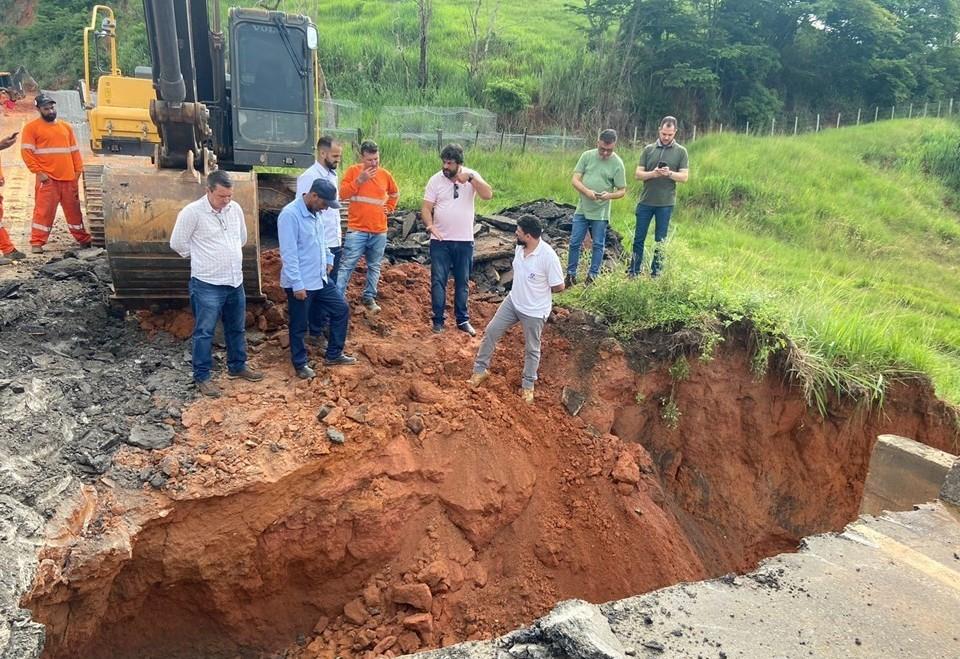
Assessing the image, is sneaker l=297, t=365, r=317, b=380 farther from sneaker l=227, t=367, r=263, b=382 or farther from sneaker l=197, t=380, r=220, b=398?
sneaker l=197, t=380, r=220, b=398

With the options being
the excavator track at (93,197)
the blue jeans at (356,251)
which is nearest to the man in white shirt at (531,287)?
the blue jeans at (356,251)

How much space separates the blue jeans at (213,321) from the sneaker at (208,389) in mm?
39

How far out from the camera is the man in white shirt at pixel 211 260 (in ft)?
15.8

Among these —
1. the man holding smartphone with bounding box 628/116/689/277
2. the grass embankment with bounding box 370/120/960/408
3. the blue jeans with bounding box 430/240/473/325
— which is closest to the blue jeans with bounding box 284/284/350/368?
the blue jeans with bounding box 430/240/473/325

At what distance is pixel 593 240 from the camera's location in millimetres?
7086

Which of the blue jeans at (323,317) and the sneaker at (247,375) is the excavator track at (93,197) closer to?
the blue jeans at (323,317)

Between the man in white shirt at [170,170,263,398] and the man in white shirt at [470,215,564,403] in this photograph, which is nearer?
the man in white shirt at [170,170,263,398]

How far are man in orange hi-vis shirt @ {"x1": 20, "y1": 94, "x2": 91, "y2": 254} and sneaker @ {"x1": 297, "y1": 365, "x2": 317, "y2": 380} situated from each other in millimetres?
4517

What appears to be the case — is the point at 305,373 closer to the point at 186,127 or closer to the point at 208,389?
the point at 208,389

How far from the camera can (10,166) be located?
45.3ft

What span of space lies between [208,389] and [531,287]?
249 centimetres

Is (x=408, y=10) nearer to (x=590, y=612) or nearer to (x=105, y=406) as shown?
(x=105, y=406)

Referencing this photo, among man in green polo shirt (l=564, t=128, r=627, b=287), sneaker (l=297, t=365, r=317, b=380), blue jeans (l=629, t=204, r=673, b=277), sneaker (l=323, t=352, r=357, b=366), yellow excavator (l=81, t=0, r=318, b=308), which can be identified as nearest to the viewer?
yellow excavator (l=81, t=0, r=318, b=308)

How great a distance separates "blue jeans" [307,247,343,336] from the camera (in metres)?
5.66
